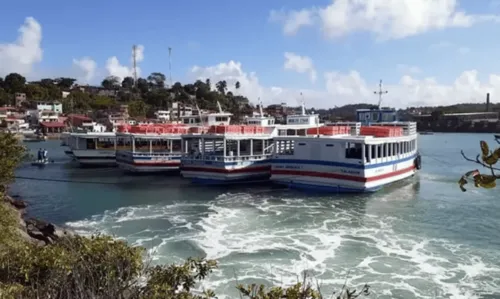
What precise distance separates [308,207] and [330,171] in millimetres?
4024

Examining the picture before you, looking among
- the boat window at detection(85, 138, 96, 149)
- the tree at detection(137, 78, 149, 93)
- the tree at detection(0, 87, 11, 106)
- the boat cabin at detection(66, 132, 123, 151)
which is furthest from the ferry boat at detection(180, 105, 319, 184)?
the tree at detection(137, 78, 149, 93)

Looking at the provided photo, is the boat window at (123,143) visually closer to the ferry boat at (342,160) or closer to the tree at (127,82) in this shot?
the ferry boat at (342,160)

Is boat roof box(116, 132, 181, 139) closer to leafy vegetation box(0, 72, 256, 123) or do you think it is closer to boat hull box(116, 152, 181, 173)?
boat hull box(116, 152, 181, 173)

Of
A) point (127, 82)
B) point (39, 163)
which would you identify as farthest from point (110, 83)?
point (39, 163)

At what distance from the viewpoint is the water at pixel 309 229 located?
12078mm

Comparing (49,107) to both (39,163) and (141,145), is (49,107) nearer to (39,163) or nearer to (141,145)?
(39,163)

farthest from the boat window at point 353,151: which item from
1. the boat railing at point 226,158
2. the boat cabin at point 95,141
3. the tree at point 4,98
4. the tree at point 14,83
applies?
the tree at point 14,83

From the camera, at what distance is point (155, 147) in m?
35.5

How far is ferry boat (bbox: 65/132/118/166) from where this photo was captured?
3738 cm

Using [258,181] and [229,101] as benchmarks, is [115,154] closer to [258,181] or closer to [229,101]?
[258,181]

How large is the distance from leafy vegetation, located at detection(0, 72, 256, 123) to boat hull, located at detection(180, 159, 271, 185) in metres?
66.8

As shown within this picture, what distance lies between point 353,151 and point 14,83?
352ft

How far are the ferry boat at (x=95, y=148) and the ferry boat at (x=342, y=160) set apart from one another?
1730 cm

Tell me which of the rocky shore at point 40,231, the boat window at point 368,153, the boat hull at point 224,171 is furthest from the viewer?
the boat hull at point 224,171
